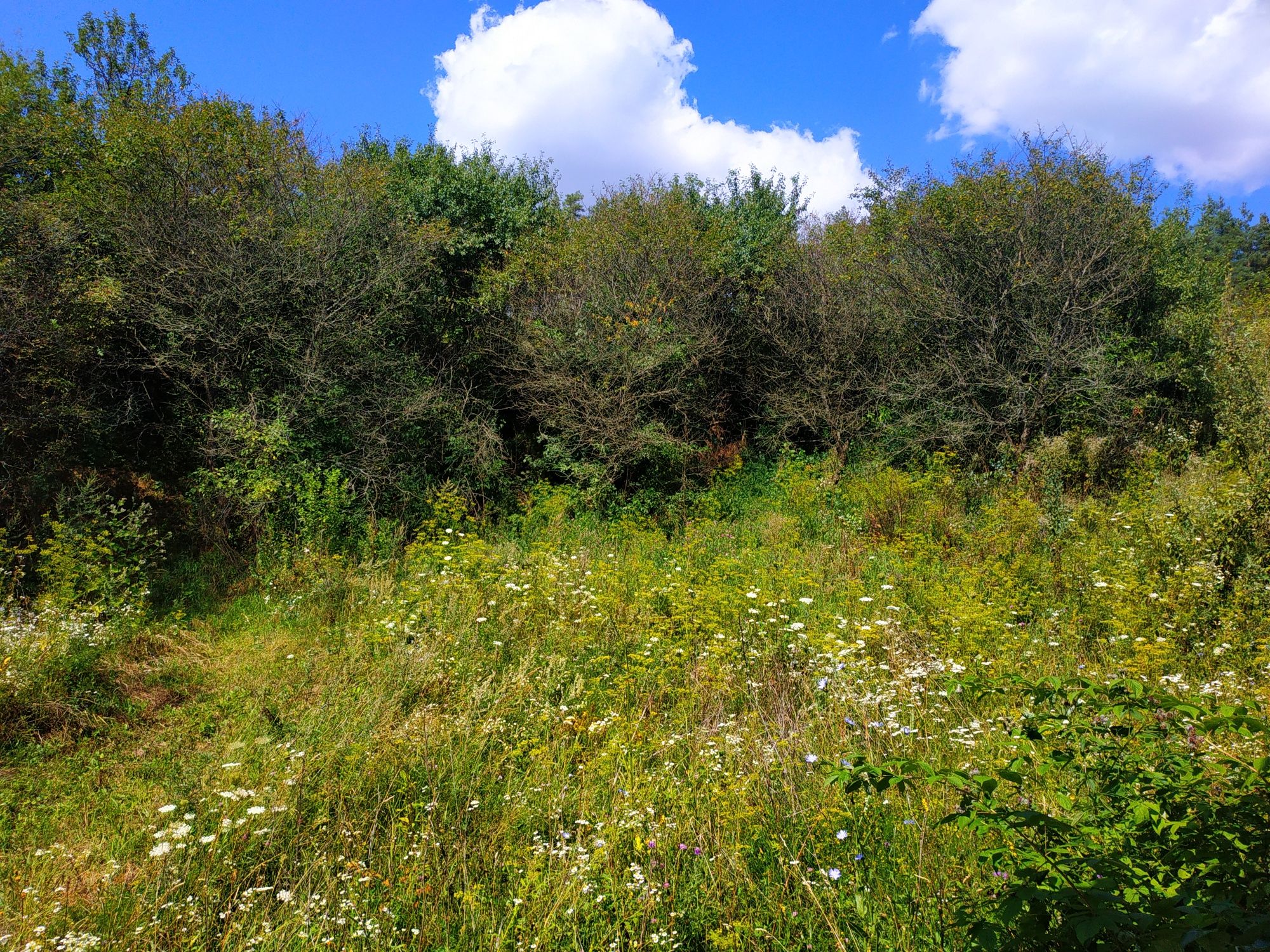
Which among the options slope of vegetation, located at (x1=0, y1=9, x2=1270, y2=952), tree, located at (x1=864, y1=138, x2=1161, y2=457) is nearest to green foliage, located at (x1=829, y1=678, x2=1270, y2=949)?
slope of vegetation, located at (x1=0, y1=9, x2=1270, y2=952)

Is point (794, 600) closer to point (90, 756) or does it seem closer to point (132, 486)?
point (90, 756)

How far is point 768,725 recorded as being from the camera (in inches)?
148

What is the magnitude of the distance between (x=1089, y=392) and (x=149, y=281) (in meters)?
13.1

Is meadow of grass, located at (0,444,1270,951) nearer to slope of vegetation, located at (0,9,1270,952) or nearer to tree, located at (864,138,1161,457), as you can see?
slope of vegetation, located at (0,9,1270,952)

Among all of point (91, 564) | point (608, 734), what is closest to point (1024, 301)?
point (608, 734)

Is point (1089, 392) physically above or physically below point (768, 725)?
above

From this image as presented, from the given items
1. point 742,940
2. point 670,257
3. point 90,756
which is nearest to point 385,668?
point 90,756

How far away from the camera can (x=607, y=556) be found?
308 inches

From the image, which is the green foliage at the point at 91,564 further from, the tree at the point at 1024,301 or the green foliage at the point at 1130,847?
the tree at the point at 1024,301

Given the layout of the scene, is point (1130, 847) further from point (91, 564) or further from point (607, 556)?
point (91, 564)

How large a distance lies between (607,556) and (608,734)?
3.89 meters

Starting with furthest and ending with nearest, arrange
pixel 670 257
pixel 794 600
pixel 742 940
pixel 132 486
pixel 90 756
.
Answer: pixel 670 257 → pixel 132 486 → pixel 794 600 → pixel 90 756 → pixel 742 940

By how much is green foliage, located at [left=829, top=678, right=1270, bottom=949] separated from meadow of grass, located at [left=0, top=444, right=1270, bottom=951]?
3 cm

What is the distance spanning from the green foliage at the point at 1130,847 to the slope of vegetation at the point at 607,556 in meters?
0.02
